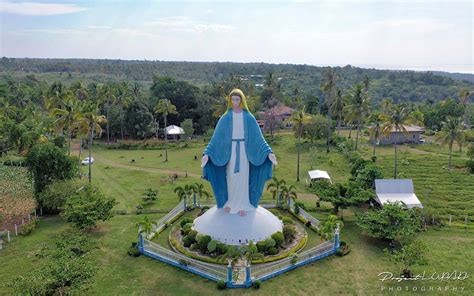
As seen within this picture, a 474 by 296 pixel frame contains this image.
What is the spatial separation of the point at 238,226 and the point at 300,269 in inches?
184

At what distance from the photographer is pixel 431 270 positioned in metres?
25.3

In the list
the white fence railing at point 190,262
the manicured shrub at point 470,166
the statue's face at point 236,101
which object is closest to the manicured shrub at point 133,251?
the white fence railing at point 190,262

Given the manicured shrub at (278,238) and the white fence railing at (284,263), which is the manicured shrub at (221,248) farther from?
the manicured shrub at (278,238)

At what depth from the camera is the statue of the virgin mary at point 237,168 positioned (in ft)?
89.0

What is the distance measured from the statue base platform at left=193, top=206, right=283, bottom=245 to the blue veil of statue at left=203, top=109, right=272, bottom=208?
49.2 inches

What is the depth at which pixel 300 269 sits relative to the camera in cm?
2556

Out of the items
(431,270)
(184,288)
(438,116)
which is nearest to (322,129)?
(438,116)

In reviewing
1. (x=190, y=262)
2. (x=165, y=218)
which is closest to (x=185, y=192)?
(x=165, y=218)

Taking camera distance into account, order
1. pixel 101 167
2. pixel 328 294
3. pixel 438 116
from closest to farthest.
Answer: pixel 328 294 → pixel 101 167 → pixel 438 116

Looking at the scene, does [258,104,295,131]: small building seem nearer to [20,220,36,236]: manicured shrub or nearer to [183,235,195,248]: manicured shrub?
[183,235,195,248]: manicured shrub

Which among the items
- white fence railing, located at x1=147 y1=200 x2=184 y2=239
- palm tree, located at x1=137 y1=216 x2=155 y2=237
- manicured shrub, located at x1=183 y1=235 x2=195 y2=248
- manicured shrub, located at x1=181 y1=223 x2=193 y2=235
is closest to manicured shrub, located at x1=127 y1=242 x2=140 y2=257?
palm tree, located at x1=137 y1=216 x2=155 y2=237

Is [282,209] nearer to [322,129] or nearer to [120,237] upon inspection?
[120,237]

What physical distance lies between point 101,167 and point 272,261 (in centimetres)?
3283

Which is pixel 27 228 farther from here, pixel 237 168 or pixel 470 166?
pixel 470 166
